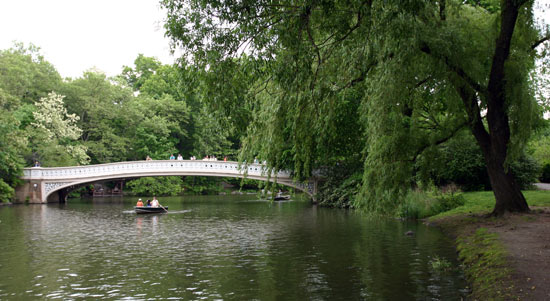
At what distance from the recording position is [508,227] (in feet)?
38.6

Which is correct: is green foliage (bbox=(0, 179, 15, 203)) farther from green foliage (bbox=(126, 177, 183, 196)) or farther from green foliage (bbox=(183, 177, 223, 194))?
green foliage (bbox=(183, 177, 223, 194))

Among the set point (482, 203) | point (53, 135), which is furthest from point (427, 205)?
point (53, 135)

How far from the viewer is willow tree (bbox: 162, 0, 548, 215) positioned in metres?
7.40

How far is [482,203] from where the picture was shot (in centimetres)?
1727

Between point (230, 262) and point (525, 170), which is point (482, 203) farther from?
point (230, 262)

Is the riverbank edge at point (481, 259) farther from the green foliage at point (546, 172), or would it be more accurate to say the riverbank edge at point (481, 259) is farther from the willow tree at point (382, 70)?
the green foliage at point (546, 172)

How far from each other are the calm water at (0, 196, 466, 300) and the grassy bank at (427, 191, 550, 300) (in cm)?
35

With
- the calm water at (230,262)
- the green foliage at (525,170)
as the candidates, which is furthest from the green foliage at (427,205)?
the green foliage at (525,170)

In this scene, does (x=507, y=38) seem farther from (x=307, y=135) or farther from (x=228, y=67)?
(x=228, y=67)

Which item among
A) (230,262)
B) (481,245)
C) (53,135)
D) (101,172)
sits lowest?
(230,262)

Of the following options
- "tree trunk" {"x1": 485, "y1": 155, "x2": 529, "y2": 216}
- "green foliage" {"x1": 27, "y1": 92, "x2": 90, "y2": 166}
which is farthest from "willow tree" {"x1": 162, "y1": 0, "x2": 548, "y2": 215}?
"green foliage" {"x1": 27, "y1": 92, "x2": 90, "y2": 166}

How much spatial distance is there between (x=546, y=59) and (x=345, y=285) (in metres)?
8.81

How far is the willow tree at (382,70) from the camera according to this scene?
740cm

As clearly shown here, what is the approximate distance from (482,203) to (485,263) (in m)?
9.06
